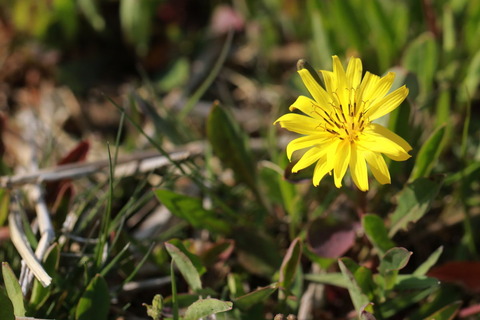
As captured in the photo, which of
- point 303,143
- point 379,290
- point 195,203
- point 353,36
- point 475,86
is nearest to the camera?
point 303,143

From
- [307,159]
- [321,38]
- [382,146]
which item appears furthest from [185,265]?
[321,38]

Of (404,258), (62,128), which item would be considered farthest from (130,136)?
(404,258)

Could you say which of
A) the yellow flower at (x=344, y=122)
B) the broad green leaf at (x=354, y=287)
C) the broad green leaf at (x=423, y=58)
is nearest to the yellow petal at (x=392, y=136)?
the yellow flower at (x=344, y=122)

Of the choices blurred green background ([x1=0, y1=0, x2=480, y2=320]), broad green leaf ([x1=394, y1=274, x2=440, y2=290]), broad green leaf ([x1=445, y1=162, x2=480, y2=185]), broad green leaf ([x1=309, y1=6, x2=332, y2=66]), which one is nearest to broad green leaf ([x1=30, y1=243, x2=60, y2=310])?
blurred green background ([x1=0, y1=0, x2=480, y2=320])

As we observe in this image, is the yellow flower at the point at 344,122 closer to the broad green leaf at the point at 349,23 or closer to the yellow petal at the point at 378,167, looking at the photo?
the yellow petal at the point at 378,167

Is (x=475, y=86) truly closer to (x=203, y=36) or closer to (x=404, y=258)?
→ (x=404, y=258)

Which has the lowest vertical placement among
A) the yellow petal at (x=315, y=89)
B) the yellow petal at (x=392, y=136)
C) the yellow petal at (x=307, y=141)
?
the yellow petal at (x=307, y=141)
